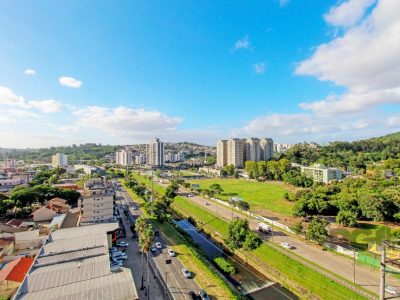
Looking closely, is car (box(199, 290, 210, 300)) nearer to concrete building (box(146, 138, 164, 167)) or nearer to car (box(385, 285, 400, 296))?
car (box(385, 285, 400, 296))

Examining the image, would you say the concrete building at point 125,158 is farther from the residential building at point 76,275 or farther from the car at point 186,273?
the car at point 186,273

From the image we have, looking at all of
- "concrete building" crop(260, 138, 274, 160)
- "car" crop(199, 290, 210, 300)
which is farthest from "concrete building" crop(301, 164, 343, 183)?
"car" crop(199, 290, 210, 300)

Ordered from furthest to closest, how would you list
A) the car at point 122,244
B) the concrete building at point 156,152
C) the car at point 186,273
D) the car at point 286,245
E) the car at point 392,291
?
the concrete building at point 156,152 → the car at point 122,244 → the car at point 286,245 → the car at point 186,273 → the car at point 392,291

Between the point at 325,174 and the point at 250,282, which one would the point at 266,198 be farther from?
the point at 250,282

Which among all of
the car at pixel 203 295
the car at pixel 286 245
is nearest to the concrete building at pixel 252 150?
the car at pixel 286 245

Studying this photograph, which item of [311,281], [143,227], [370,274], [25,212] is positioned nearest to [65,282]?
[143,227]

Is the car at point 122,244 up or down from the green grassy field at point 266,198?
down

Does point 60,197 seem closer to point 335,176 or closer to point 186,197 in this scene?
point 186,197
